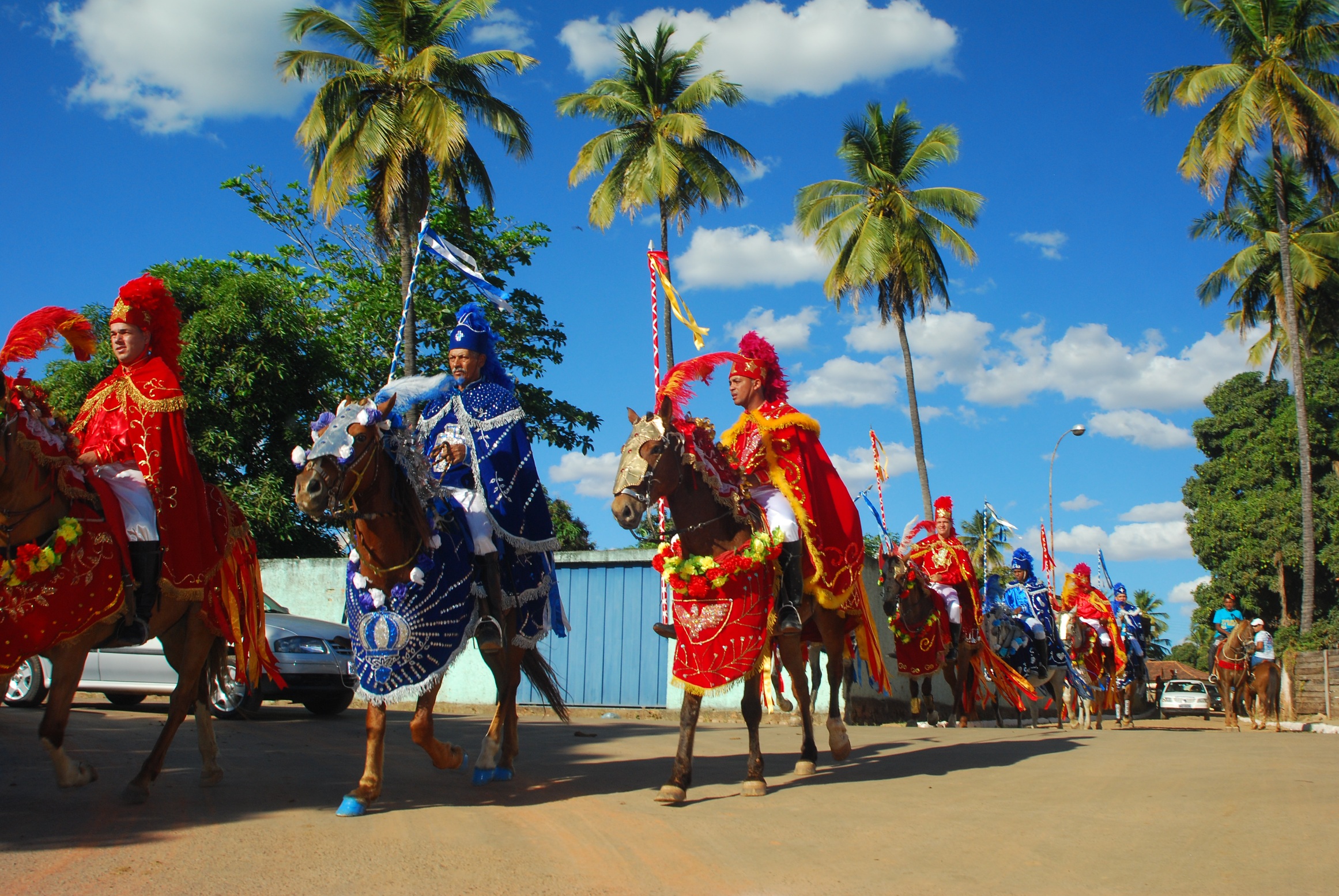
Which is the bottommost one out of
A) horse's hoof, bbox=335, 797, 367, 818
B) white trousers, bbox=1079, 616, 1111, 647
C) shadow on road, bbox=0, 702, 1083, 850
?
shadow on road, bbox=0, 702, 1083, 850

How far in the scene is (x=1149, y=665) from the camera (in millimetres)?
54812

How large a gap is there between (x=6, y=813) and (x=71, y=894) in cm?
188

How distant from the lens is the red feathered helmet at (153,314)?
6.32 m

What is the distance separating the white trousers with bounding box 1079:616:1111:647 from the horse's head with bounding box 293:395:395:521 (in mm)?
15230

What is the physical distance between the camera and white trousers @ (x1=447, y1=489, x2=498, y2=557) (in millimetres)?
6359

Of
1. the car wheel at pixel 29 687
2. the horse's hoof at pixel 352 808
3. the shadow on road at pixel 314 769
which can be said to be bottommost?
the shadow on road at pixel 314 769

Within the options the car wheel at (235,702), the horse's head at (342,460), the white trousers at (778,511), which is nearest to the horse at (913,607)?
the white trousers at (778,511)

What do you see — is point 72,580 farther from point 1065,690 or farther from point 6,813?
point 1065,690

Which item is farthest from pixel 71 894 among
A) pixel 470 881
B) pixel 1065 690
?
pixel 1065 690

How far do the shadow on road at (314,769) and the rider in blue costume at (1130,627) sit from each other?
11.3m

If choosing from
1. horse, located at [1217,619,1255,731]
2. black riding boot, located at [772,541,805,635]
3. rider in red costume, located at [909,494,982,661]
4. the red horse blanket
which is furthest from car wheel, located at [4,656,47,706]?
horse, located at [1217,619,1255,731]

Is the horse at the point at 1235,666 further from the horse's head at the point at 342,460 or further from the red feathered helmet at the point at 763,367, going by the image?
the horse's head at the point at 342,460

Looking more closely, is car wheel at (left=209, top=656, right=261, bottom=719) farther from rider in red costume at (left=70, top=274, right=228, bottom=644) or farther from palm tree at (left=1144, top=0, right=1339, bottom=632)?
palm tree at (left=1144, top=0, right=1339, bottom=632)

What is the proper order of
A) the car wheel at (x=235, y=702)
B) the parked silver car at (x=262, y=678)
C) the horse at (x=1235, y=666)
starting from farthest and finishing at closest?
the horse at (x=1235, y=666)
the parked silver car at (x=262, y=678)
the car wheel at (x=235, y=702)
